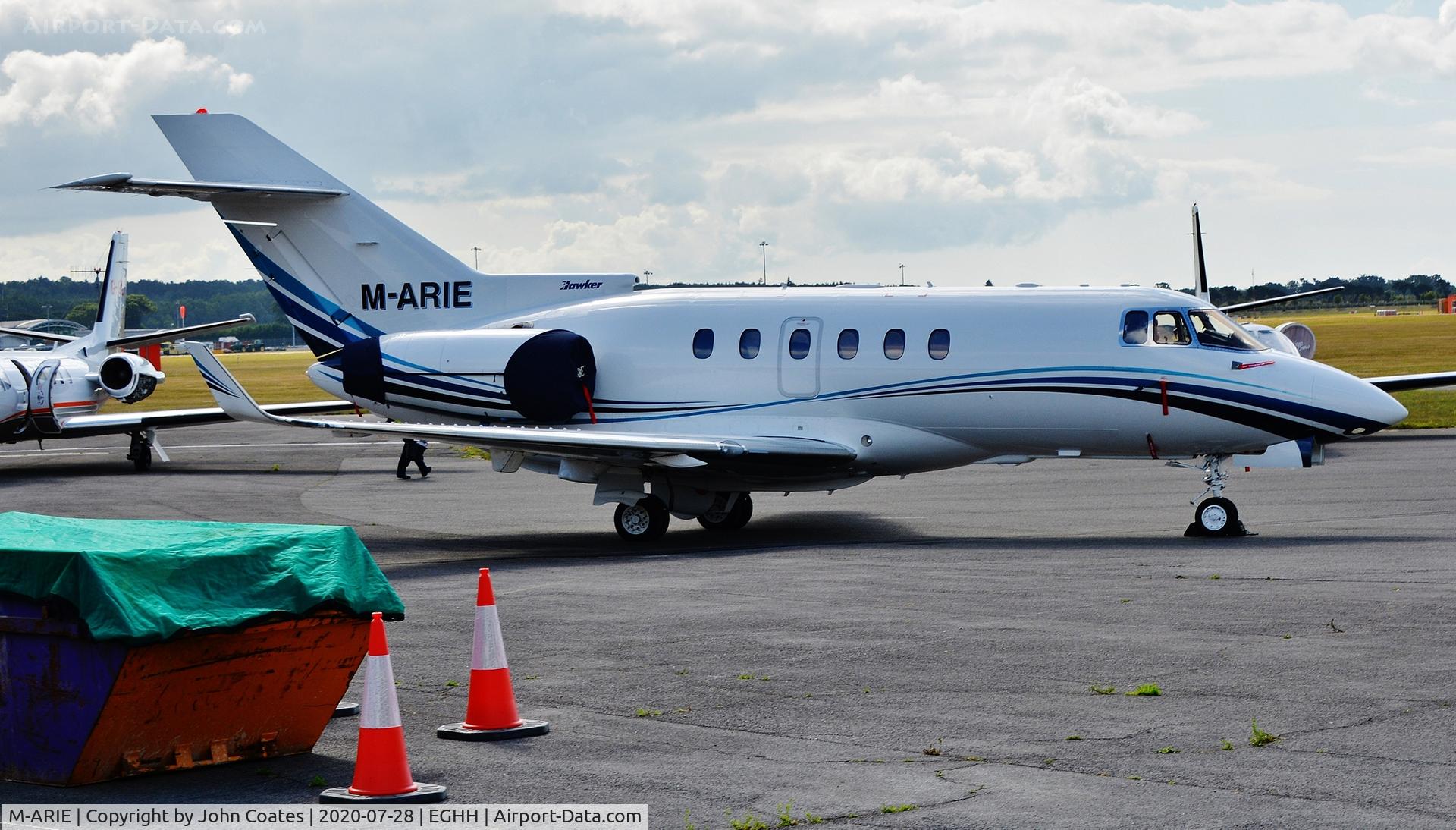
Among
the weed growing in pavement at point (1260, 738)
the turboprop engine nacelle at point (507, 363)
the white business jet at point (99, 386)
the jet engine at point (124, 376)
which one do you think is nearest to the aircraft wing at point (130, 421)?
the white business jet at point (99, 386)

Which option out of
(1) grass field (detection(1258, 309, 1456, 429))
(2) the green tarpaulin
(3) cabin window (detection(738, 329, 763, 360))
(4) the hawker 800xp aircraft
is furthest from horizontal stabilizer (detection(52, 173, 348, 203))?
(1) grass field (detection(1258, 309, 1456, 429))

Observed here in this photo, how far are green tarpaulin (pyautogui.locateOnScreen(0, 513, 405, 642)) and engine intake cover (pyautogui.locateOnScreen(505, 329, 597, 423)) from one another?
11.4 metres

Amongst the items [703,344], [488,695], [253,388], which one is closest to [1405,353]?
[253,388]

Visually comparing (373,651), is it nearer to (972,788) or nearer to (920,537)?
(972,788)

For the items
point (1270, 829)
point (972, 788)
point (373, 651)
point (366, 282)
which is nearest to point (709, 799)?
point (972, 788)

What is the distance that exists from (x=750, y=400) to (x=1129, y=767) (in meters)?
12.2

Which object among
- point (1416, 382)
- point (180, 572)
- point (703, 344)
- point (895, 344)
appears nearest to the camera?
point (180, 572)

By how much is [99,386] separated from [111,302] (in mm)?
3383

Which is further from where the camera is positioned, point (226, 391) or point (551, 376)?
point (551, 376)

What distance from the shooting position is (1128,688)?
9.09 metres

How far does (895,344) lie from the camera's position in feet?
61.6

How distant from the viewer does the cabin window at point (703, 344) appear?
19.5m

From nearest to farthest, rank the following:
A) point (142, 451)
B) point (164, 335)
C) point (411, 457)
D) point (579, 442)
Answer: point (579, 442) → point (411, 457) → point (142, 451) → point (164, 335)

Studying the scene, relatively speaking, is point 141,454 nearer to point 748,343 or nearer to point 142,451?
point 142,451
